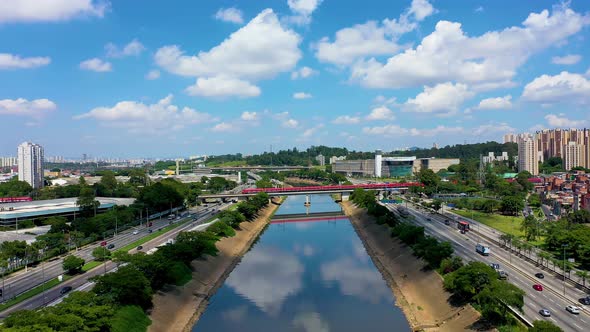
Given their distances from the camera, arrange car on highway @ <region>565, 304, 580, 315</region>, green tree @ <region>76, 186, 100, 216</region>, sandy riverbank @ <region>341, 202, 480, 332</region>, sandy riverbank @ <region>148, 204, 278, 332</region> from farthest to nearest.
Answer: green tree @ <region>76, 186, 100, 216</region> → sandy riverbank @ <region>148, 204, 278, 332</region> → sandy riverbank @ <region>341, 202, 480, 332</region> → car on highway @ <region>565, 304, 580, 315</region>

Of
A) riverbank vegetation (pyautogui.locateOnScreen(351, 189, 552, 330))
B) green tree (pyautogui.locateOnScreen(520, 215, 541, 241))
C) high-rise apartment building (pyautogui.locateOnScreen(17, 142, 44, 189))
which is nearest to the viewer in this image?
riverbank vegetation (pyautogui.locateOnScreen(351, 189, 552, 330))

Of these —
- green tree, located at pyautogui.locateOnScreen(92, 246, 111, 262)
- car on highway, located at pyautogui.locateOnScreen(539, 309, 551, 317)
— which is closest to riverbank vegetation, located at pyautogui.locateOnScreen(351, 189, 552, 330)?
car on highway, located at pyautogui.locateOnScreen(539, 309, 551, 317)

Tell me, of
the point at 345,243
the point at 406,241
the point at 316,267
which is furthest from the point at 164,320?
the point at 345,243

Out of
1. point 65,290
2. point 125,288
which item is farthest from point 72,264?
point 125,288

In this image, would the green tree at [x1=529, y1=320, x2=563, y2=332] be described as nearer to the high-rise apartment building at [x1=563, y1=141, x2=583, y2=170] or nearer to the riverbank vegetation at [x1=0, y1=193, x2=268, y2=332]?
the riverbank vegetation at [x1=0, y1=193, x2=268, y2=332]

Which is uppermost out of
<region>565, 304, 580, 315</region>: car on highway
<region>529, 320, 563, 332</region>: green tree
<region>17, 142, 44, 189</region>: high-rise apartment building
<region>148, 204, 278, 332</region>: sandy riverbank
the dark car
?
<region>17, 142, 44, 189</region>: high-rise apartment building

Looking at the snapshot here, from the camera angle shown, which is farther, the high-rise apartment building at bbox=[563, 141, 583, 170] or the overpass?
the high-rise apartment building at bbox=[563, 141, 583, 170]
